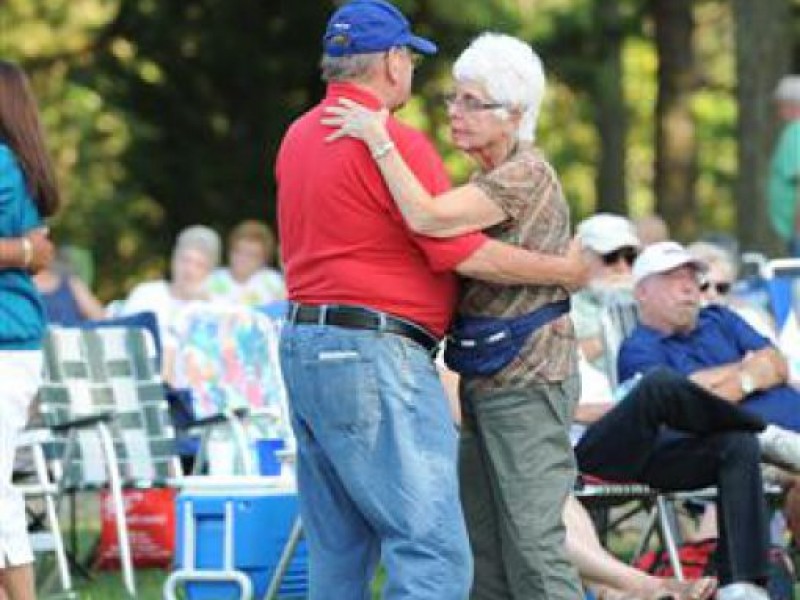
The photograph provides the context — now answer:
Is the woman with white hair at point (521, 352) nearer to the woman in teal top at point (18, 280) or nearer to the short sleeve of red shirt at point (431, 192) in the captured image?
the short sleeve of red shirt at point (431, 192)

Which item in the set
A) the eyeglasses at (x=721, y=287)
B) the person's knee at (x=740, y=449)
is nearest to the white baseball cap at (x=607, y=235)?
the eyeglasses at (x=721, y=287)

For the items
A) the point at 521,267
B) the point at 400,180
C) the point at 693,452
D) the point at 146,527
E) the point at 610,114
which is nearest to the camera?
the point at 400,180

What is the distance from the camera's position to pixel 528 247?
704cm

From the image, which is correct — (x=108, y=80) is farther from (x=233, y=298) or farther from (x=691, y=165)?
(x=233, y=298)

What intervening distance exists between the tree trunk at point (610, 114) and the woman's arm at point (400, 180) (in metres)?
15.5

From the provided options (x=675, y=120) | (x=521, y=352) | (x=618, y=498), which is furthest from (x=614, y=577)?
(x=675, y=120)

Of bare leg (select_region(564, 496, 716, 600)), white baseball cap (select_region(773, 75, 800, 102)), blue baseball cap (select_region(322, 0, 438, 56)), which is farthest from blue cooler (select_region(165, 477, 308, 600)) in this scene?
white baseball cap (select_region(773, 75, 800, 102))

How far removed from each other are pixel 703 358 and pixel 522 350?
2.78m

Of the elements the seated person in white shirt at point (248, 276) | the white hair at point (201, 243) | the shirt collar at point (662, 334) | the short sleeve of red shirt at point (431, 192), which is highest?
the short sleeve of red shirt at point (431, 192)

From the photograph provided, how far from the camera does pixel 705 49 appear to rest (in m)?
36.8

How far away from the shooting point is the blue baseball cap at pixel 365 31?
267 inches

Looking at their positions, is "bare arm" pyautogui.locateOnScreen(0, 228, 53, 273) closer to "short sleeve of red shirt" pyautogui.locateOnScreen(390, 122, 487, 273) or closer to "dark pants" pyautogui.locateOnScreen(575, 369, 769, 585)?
"short sleeve of red shirt" pyautogui.locateOnScreen(390, 122, 487, 273)

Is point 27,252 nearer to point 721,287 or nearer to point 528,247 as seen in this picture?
point 528,247

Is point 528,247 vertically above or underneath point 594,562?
above
